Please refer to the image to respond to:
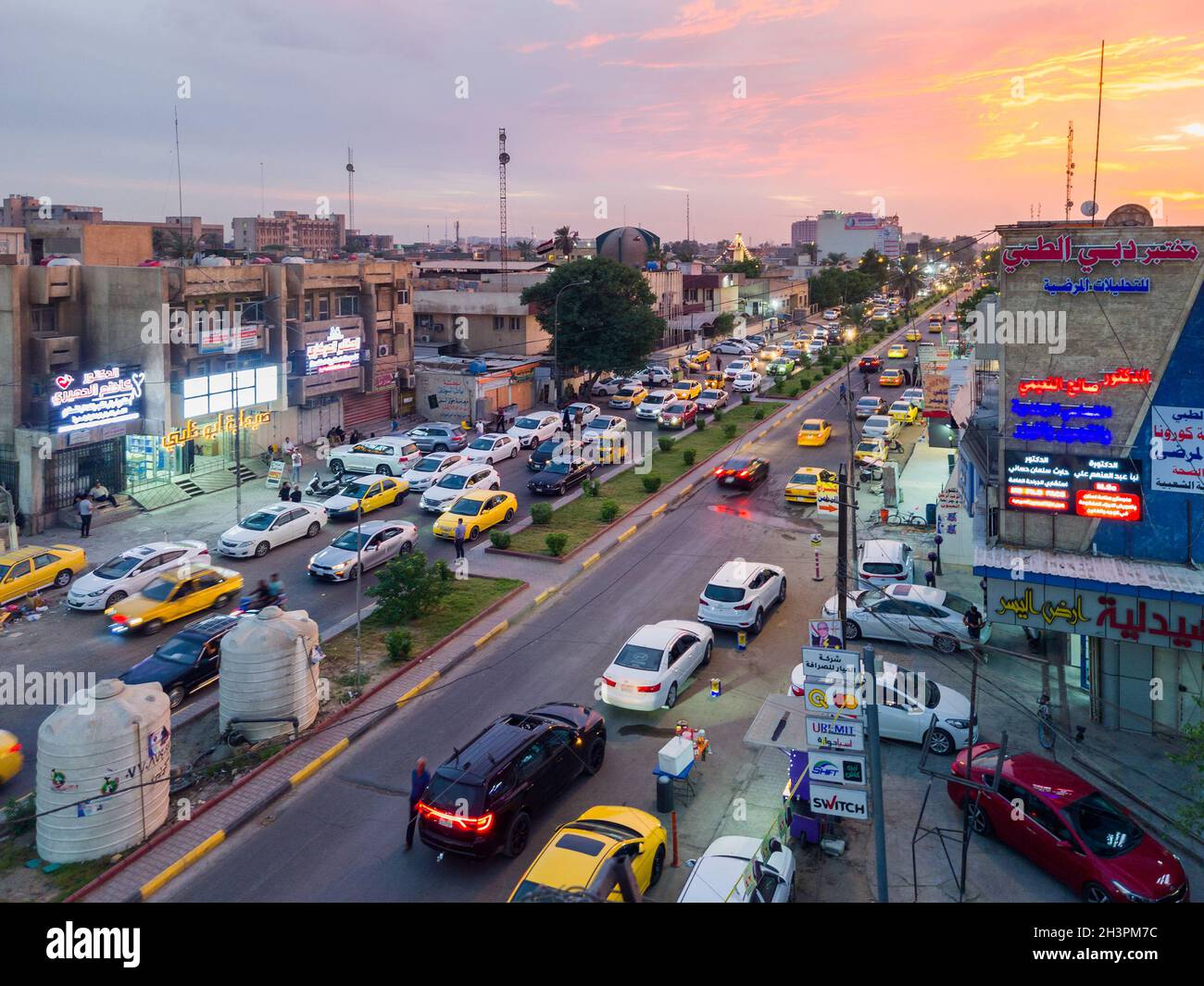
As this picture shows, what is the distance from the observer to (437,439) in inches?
1693

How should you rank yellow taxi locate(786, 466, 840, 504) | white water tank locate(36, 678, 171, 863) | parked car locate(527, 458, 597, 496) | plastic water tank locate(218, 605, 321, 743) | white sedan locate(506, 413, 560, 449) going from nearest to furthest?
white water tank locate(36, 678, 171, 863), plastic water tank locate(218, 605, 321, 743), yellow taxi locate(786, 466, 840, 504), parked car locate(527, 458, 597, 496), white sedan locate(506, 413, 560, 449)

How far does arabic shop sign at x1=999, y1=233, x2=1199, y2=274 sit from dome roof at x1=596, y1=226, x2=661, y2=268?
7200 centimetres

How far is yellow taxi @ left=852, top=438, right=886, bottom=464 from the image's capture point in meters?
39.8

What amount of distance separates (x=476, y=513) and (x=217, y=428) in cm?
1266

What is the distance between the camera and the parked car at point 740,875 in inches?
466

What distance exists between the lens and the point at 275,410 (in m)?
42.1

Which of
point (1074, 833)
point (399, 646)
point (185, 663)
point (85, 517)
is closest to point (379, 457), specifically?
point (85, 517)

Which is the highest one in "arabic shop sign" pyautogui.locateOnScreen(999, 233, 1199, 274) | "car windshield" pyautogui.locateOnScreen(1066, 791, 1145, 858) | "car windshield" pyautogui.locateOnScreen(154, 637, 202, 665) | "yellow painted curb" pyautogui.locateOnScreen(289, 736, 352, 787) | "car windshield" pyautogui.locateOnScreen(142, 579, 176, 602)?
"arabic shop sign" pyautogui.locateOnScreen(999, 233, 1199, 274)

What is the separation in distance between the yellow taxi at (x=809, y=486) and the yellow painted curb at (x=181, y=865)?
24338 millimetres

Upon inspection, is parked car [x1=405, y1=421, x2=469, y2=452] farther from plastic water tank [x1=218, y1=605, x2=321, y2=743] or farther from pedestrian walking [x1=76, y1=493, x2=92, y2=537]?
plastic water tank [x1=218, y1=605, x2=321, y2=743]

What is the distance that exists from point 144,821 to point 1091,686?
16.9 metres

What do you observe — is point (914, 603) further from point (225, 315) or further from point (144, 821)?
point (225, 315)

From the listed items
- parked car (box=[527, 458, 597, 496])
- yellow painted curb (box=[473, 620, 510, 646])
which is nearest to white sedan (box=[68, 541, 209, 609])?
yellow painted curb (box=[473, 620, 510, 646])
